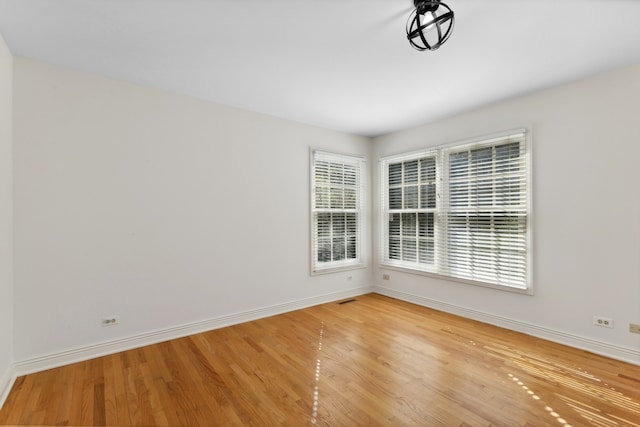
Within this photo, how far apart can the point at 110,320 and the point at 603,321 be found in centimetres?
478

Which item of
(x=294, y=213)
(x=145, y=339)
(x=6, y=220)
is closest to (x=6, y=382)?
(x=145, y=339)

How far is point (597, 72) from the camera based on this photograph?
2824 millimetres

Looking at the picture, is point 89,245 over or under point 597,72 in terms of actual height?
under

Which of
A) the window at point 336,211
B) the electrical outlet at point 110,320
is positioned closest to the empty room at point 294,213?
the electrical outlet at point 110,320

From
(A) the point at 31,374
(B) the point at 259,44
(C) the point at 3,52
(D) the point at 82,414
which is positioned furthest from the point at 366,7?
(A) the point at 31,374

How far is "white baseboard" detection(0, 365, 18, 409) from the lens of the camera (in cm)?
213

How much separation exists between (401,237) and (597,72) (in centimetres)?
295

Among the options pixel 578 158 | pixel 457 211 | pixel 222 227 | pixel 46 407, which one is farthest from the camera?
pixel 457 211

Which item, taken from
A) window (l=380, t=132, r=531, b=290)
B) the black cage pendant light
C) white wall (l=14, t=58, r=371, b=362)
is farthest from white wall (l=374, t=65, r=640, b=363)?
white wall (l=14, t=58, r=371, b=362)

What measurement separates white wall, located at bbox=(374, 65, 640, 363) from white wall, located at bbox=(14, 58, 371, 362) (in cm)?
289

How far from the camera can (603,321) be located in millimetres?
2807

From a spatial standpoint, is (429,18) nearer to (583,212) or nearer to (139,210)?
(583,212)

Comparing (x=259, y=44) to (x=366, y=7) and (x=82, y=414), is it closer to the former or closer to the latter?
(x=366, y=7)

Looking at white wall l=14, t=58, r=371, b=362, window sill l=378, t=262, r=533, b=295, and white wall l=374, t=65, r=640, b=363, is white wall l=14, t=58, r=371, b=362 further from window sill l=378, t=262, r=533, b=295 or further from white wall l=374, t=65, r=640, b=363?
white wall l=374, t=65, r=640, b=363
